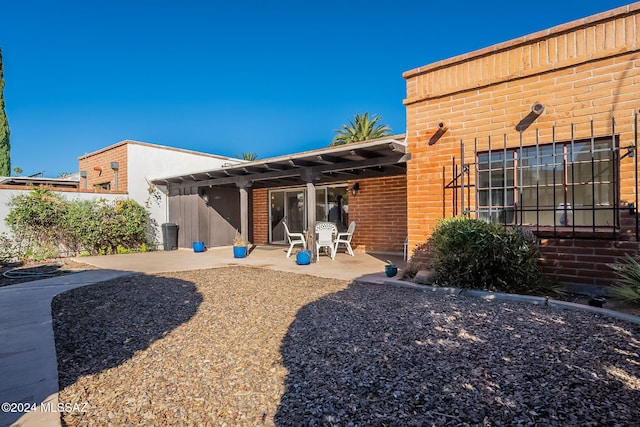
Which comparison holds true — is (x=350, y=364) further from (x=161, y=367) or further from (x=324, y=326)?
(x=161, y=367)

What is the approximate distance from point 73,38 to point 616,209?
18.2 m

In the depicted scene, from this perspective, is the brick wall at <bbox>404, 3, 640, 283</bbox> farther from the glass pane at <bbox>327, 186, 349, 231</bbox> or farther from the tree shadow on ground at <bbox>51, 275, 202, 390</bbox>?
the glass pane at <bbox>327, 186, 349, 231</bbox>

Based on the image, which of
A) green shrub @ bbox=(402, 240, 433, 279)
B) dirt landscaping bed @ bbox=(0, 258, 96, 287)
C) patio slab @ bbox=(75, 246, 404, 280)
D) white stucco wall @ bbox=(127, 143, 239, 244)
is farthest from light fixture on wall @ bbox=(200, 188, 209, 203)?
green shrub @ bbox=(402, 240, 433, 279)

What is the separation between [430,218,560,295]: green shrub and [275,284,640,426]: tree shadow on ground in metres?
0.87

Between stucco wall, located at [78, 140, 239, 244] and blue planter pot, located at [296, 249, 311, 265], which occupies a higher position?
stucco wall, located at [78, 140, 239, 244]

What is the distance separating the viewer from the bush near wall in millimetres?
9328

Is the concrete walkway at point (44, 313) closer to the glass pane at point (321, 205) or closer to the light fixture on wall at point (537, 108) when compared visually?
the glass pane at point (321, 205)

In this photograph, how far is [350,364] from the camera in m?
2.58

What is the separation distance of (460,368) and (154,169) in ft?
40.9

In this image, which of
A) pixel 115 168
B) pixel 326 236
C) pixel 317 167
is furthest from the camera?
pixel 115 168

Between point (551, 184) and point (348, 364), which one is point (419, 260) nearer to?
point (551, 184)

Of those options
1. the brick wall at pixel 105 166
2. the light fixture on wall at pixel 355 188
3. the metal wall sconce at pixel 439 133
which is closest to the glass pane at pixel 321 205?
the light fixture on wall at pixel 355 188

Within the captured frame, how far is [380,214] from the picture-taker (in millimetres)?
10328

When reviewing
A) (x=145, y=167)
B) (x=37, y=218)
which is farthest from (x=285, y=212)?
(x=37, y=218)
